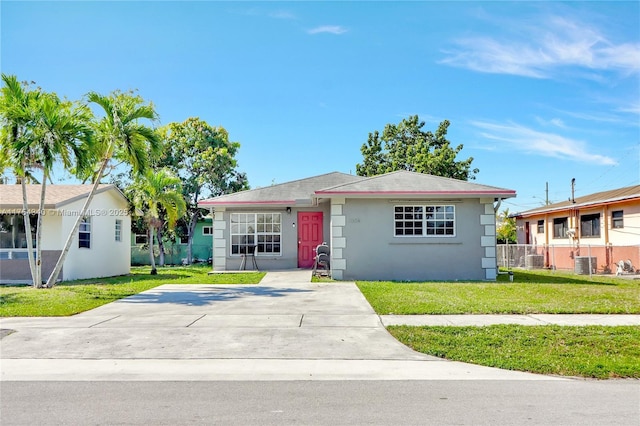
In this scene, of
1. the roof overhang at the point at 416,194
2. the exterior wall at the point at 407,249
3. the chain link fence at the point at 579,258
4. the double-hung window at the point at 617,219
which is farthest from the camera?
A: the double-hung window at the point at 617,219

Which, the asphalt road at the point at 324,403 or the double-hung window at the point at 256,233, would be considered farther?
the double-hung window at the point at 256,233

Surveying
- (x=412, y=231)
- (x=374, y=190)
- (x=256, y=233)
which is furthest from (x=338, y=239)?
(x=256, y=233)

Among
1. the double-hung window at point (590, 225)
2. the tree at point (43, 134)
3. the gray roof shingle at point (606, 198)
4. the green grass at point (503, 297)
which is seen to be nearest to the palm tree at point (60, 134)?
the tree at point (43, 134)

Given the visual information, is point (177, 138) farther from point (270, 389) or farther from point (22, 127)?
point (270, 389)

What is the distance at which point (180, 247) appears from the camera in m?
32.6

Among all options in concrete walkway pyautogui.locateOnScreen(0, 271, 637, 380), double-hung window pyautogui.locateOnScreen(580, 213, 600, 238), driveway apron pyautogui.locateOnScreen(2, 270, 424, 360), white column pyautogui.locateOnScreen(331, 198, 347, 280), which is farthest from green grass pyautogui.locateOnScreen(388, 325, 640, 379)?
double-hung window pyautogui.locateOnScreen(580, 213, 600, 238)

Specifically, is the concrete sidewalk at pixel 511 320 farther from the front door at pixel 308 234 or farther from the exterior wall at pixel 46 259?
the exterior wall at pixel 46 259

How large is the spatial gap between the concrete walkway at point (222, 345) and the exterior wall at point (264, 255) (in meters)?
7.47

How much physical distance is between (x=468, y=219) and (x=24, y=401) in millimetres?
14298

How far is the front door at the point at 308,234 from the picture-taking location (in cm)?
1980

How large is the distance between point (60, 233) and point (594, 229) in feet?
76.7

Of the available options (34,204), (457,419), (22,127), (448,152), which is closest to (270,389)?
(457,419)

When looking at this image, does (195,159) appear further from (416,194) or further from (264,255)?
(416,194)

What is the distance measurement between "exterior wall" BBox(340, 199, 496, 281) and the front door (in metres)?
3.25
